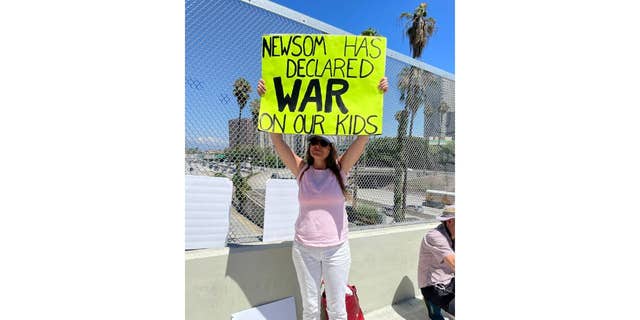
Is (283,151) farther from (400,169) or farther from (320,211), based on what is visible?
(400,169)

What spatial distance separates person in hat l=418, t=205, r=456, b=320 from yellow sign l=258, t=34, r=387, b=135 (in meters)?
1.41

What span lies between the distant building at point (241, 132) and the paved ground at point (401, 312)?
225cm

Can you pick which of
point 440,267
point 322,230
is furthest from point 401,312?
point 322,230

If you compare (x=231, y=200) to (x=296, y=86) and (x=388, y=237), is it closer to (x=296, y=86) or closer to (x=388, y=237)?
(x=296, y=86)

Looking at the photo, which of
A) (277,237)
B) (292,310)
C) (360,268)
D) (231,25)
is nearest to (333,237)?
(277,237)

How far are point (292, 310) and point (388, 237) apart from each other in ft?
4.53

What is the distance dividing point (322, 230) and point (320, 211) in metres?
0.13

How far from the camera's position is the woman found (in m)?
2.27

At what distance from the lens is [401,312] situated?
3.63 m

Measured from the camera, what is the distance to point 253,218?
2.93 meters

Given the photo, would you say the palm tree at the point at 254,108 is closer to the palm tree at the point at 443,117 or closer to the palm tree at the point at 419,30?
the palm tree at the point at 443,117

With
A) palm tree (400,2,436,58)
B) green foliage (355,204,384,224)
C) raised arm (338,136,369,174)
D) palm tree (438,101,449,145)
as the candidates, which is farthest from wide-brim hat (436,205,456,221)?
palm tree (400,2,436,58)

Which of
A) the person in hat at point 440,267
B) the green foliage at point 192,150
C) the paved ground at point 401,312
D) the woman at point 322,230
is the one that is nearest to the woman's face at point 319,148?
the woman at point 322,230

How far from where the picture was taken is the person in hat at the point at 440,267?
304 cm
